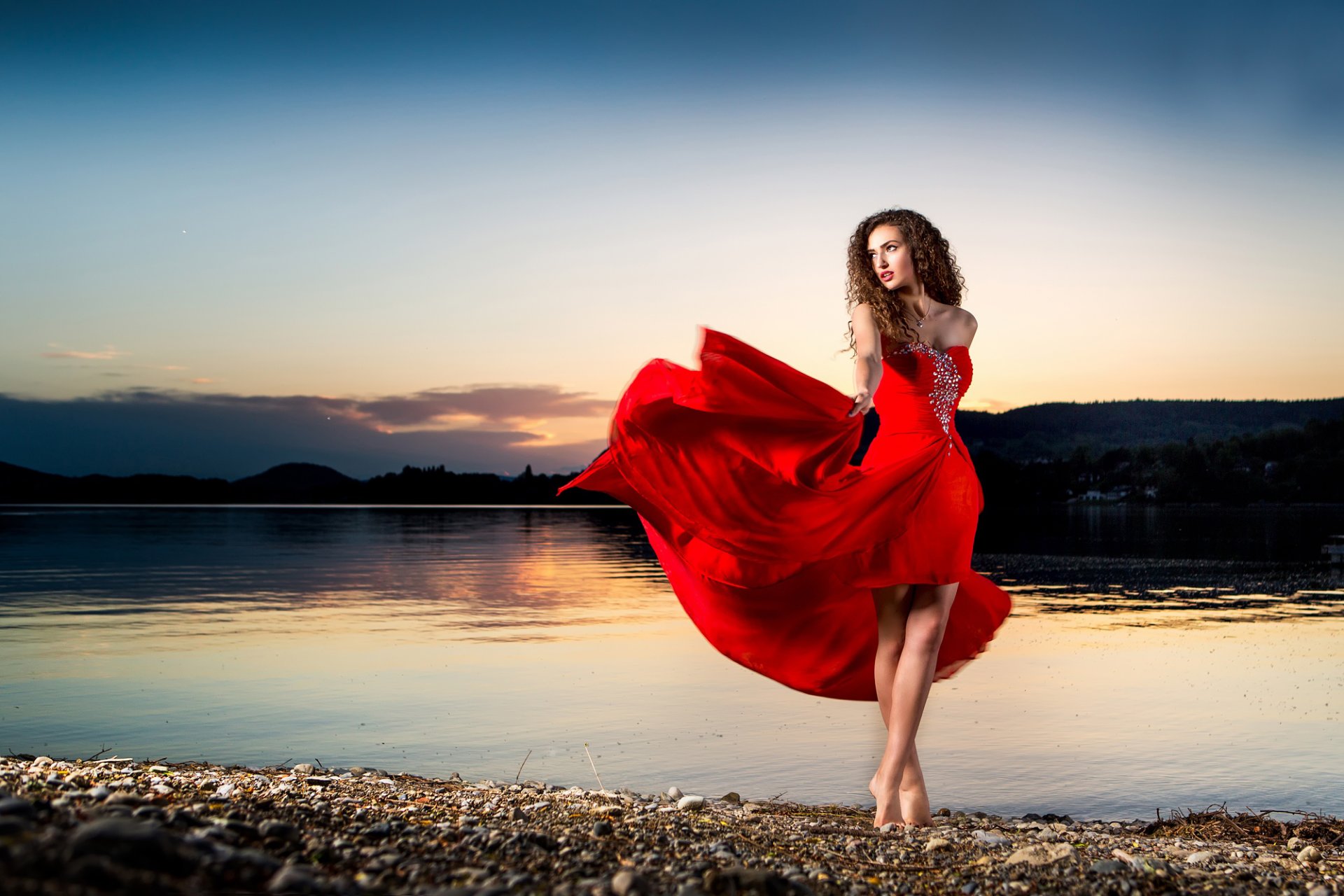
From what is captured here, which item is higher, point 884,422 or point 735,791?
point 884,422

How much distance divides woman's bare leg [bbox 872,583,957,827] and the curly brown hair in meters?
1.38

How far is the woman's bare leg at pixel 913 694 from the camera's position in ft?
17.0

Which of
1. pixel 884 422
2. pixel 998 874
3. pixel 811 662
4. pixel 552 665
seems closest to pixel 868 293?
pixel 884 422

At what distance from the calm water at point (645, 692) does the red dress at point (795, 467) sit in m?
2.20

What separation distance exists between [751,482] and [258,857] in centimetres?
312

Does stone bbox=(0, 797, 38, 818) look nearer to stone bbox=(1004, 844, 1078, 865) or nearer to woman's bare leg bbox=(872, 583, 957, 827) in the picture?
stone bbox=(1004, 844, 1078, 865)

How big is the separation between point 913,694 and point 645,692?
5.14 m

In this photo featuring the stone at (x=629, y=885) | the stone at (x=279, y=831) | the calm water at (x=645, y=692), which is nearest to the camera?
the stone at (x=629, y=885)

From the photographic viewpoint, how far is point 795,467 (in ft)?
17.5

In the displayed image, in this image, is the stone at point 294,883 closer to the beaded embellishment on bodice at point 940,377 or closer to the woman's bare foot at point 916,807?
the woman's bare foot at point 916,807

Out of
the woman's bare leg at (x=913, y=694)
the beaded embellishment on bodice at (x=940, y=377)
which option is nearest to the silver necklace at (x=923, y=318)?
the beaded embellishment on bodice at (x=940, y=377)

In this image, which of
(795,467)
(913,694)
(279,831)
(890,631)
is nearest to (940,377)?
(795,467)

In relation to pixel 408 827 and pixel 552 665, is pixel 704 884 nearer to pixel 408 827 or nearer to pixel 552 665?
pixel 408 827

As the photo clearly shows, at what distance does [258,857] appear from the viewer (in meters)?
2.86
